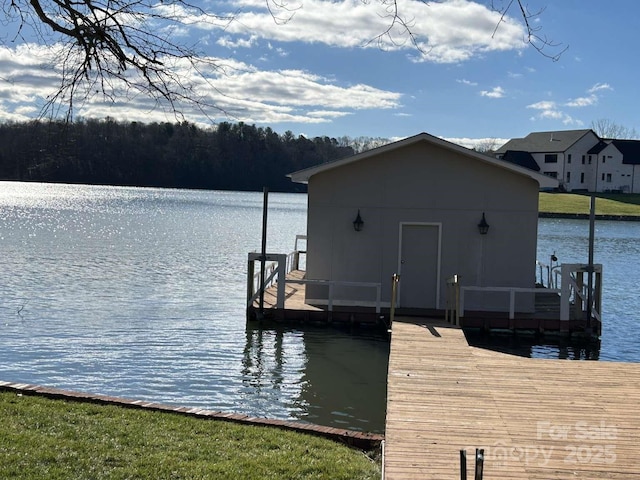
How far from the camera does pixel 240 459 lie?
6.61m

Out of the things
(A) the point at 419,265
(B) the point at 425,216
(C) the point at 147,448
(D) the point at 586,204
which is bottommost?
(C) the point at 147,448

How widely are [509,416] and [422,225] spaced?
10.2 m

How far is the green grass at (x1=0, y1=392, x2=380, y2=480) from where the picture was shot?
20.0ft

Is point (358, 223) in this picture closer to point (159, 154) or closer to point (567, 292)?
point (567, 292)

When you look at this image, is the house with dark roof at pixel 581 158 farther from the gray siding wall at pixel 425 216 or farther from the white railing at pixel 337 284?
the white railing at pixel 337 284

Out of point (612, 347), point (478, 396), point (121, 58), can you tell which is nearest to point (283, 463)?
point (478, 396)

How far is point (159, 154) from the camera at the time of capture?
46.5 m

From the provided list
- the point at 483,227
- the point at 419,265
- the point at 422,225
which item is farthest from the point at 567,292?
the point at 422,225

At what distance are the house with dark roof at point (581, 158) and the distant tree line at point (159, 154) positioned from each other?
78.3 ft

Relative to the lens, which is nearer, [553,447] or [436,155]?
[553,447]

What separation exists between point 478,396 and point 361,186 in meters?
9.75

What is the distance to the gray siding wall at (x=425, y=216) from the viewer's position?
1730 centimetres

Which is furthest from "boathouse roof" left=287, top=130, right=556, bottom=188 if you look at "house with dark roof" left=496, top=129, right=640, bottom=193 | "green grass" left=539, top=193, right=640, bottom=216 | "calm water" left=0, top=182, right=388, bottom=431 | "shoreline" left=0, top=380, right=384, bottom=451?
"house with dark roof" left=496, top=129, right=640, bottom=193

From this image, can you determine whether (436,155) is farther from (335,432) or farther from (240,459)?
(240,459)
